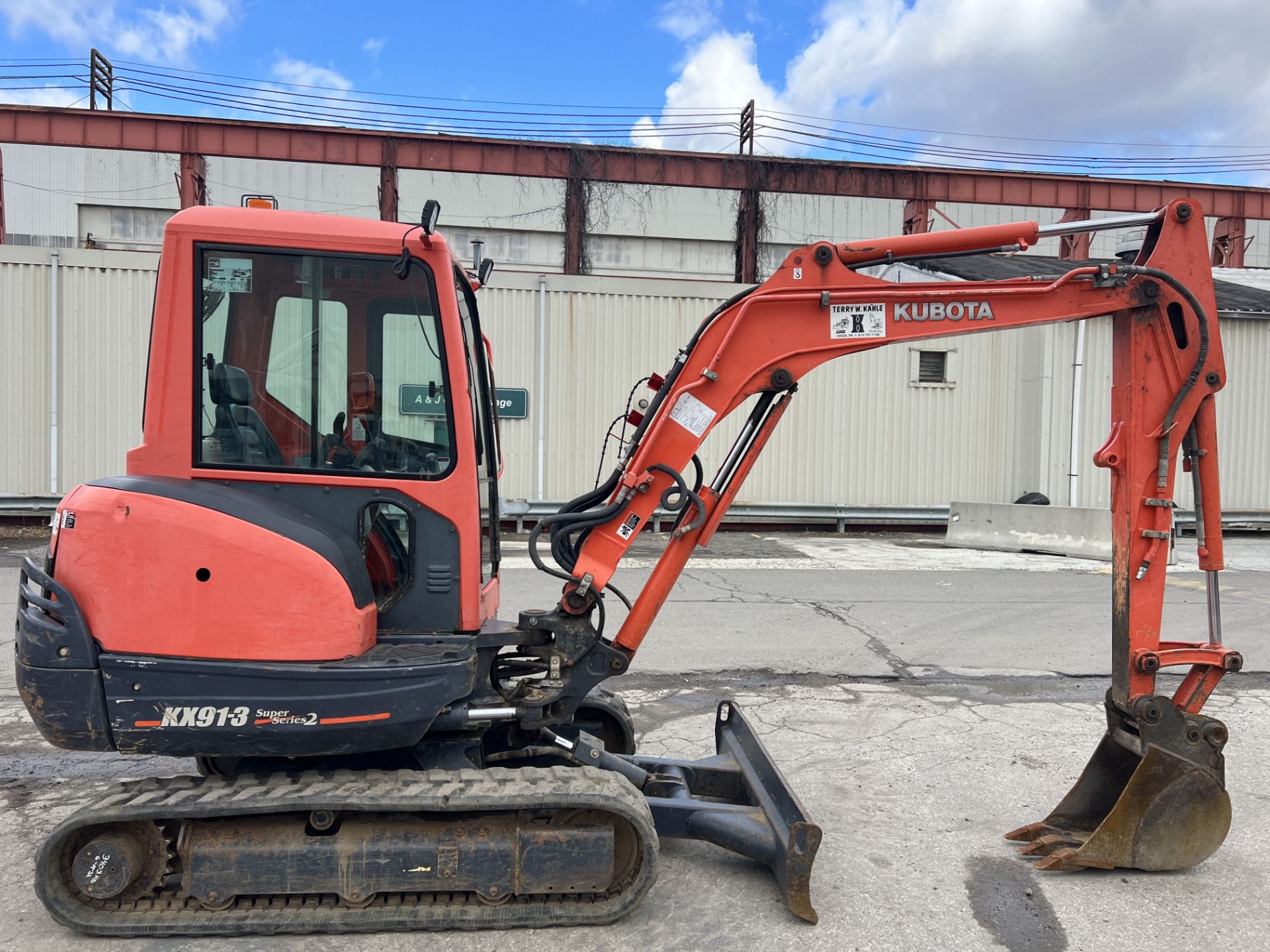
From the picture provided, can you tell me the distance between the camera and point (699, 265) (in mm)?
31734

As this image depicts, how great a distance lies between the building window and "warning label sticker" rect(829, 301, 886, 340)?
43.6 ft

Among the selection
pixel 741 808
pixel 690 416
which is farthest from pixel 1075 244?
pixel 741 808

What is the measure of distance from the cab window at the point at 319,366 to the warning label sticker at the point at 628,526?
77 centimetres

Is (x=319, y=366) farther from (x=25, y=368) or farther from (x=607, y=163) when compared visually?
(x=607, y=163)

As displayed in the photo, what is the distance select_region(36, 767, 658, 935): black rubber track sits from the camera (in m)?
3.14

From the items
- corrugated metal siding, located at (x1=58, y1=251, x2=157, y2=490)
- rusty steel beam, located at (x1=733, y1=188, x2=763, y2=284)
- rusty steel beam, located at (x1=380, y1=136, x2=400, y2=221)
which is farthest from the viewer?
rusty steel beam, located at (x1=733, y1=188, x2=763, y2=284)

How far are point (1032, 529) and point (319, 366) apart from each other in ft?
43.0

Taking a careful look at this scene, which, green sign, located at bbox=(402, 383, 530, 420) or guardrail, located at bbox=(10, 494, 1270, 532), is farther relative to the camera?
guardrail, located at bbox=(10, 494, 1270, 532)

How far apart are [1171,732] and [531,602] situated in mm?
6494

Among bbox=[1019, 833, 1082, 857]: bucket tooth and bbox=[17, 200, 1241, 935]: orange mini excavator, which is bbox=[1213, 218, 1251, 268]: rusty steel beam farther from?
bbox=[1019, 833, 1082, 857]: bucket tooth

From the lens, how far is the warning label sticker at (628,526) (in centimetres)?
382

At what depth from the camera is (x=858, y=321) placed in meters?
3.86

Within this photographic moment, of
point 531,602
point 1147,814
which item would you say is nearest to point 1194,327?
point 1147,814

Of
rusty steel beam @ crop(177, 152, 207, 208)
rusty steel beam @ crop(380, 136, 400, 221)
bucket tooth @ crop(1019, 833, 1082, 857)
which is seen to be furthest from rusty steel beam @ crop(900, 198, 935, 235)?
bucket tooth @ crop(1019, 833, 1082, 857)
